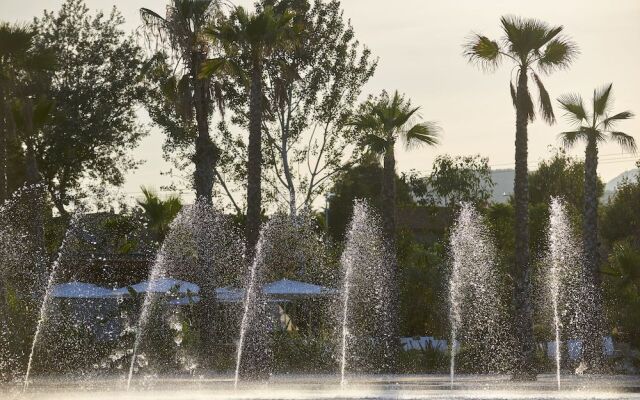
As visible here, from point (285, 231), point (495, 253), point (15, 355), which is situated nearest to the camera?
point (15, 355)

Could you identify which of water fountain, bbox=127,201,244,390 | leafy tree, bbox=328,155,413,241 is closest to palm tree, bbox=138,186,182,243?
water fountain, bbox=127,201,244,390

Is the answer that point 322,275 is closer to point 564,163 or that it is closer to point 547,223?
point 547,223

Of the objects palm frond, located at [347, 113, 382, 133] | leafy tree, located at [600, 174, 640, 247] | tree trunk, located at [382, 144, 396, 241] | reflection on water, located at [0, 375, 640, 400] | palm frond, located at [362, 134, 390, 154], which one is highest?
leafy tree, located at [600, 174, 640, 247]

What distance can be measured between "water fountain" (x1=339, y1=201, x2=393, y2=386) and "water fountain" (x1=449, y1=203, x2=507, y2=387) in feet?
6.27

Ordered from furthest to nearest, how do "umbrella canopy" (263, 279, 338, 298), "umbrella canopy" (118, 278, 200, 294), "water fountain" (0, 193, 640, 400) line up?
"umbrella canopy" (263, 279, 338, 298) → "umbrella canopy" (118, 278, 200, 294) → "water fountain" (0, 193, 640, 400)

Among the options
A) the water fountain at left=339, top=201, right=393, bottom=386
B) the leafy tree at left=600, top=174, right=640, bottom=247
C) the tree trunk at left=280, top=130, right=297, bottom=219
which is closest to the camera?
the water fountain at left=339, top=201, right=393, bottom=386

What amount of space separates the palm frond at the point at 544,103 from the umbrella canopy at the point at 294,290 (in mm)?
7827

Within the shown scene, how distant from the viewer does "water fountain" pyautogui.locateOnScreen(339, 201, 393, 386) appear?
29.2 meters

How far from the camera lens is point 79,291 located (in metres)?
30.8

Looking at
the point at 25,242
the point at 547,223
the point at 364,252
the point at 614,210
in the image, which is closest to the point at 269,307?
the point at 364,252

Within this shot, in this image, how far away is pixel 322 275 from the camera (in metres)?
37.2

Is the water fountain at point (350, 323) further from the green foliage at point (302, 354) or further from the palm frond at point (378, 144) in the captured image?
the palm frond at point (378, 144)

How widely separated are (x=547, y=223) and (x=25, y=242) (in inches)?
1080

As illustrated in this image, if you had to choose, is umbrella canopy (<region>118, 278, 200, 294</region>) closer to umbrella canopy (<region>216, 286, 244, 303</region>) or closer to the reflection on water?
umbrella canopy (<region>216, 286, 244, 303</region>)
